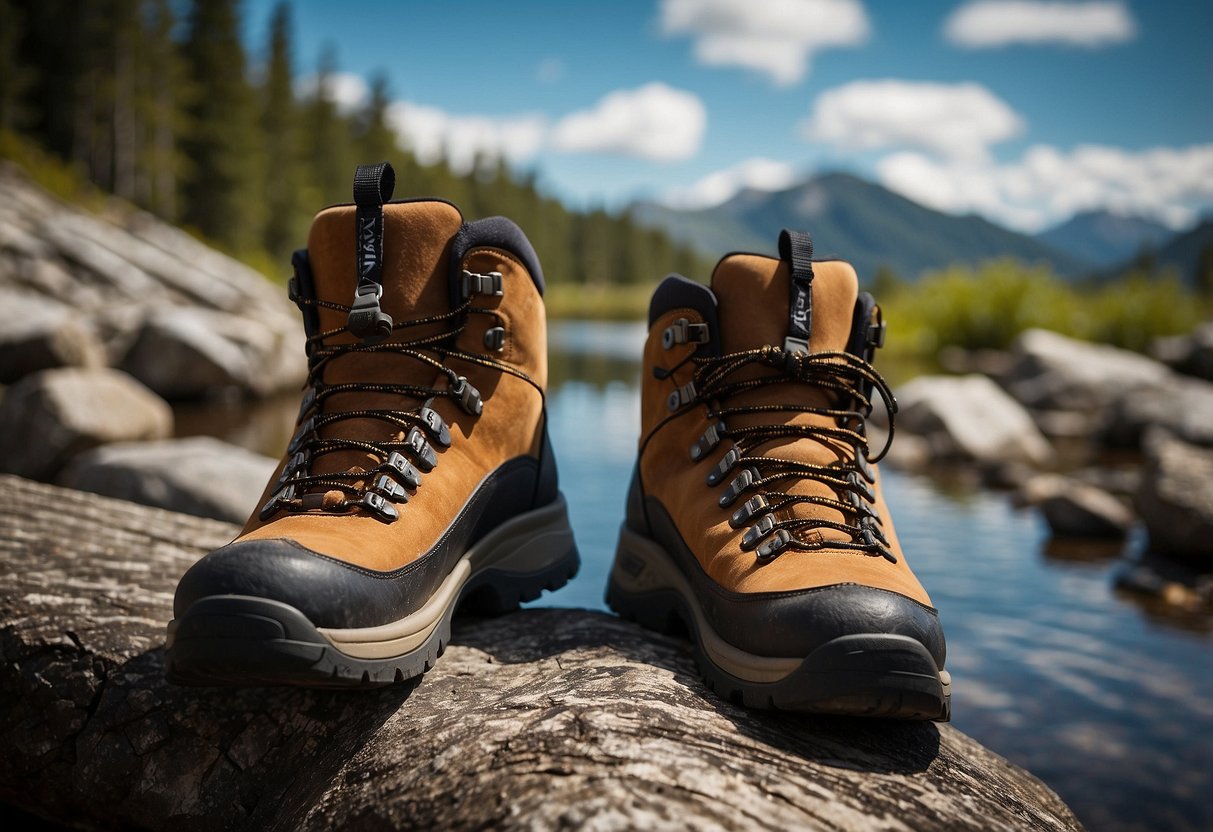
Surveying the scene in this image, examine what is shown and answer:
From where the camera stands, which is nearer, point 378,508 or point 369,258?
point 378,508

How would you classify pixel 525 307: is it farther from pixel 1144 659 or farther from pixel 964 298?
pixel 964 298

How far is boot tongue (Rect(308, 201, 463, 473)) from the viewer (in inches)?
78.3

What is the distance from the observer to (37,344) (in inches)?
384

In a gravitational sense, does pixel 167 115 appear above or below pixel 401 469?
above

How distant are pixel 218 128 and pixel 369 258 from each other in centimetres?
3616

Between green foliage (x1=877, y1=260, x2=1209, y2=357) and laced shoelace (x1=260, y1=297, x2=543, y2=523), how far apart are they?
75.1ft

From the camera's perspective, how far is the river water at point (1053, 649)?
3541 mm

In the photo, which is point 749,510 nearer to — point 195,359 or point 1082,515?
point 1082,515

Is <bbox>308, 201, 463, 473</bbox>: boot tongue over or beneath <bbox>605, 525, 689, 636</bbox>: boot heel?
over

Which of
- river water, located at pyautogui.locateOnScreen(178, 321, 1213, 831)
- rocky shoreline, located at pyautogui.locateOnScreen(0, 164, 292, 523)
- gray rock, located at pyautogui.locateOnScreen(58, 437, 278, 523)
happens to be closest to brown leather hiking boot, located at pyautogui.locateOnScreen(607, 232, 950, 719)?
river water, located at pyautogui.locateOnScreen(178, 321, 1213, 831)

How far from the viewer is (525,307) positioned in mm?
2209

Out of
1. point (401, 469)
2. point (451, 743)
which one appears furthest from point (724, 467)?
point (451, 743)

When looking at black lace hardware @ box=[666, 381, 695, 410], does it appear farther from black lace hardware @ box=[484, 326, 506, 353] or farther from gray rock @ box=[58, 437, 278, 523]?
gray rock @ box=[58, 437, 278, 523]

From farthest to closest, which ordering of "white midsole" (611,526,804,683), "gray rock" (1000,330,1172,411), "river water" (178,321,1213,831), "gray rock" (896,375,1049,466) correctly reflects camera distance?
"gray rock" (1000,330,1172,411) < "gray rock" (896,375,1049,466) < "river water" (178,321,1213,831) < "white midsole" (611,526,804,683)
